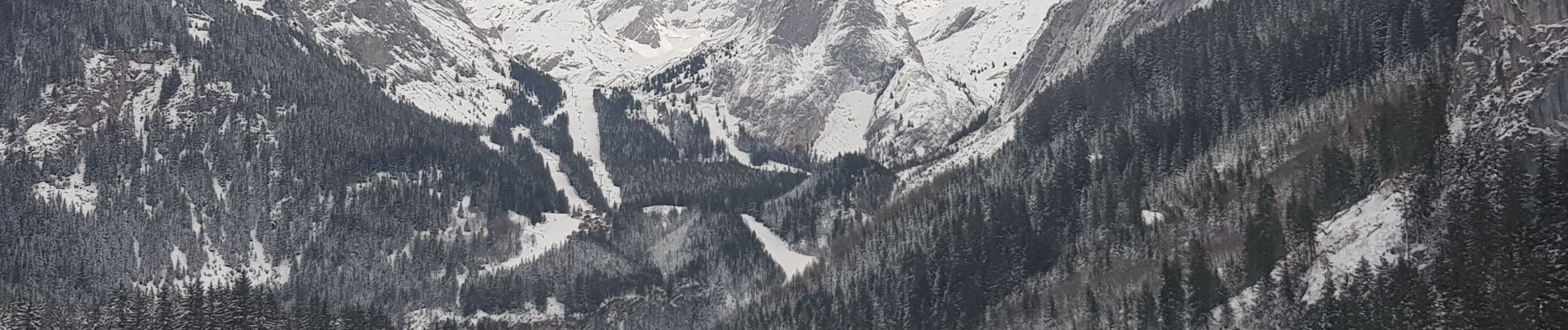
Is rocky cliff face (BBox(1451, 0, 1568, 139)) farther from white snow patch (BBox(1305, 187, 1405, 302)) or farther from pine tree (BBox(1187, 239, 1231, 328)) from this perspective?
pine tree (BBox(1187, 239, 1231, 328))

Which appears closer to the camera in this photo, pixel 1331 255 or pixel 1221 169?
pixel 1331 255

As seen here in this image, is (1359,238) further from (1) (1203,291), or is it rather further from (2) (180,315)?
(2) (180,315)

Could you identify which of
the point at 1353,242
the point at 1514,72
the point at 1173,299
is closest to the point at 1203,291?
the point at 1173,299

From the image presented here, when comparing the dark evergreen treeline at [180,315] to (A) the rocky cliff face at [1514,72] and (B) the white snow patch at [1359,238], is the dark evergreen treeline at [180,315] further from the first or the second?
(A) the rocky cliff face at [1514,72]

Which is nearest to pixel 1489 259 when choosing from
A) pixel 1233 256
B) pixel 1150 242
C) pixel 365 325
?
pixel 1233 256

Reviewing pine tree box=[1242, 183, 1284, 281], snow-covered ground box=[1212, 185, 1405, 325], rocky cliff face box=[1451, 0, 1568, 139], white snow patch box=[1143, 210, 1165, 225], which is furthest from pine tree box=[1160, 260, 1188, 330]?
rocky cliff face box=[1451, 0, 1568, 139]

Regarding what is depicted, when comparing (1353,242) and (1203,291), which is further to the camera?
(1203,291)

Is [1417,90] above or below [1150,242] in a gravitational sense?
above

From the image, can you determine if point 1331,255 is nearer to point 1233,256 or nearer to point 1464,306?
point 1233,256
